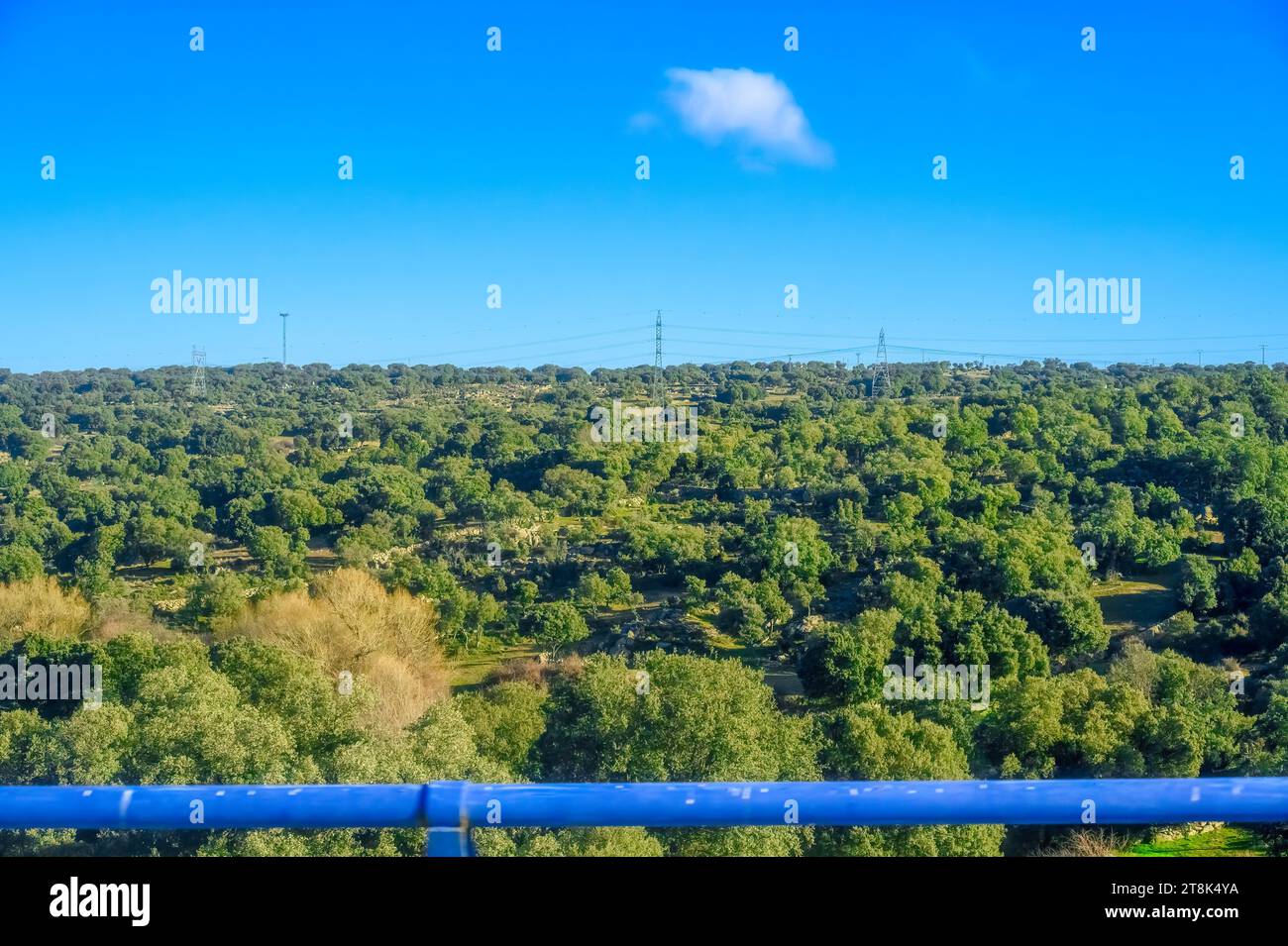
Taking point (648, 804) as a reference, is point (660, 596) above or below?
below

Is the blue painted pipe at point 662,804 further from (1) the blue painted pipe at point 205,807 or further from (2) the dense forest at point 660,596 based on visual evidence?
(2) the dense forest at point 660,596

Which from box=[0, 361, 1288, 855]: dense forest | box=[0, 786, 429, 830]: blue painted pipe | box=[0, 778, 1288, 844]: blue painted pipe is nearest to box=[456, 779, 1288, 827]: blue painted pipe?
box=[0, 778, 1288, 844]: blue painted pipe

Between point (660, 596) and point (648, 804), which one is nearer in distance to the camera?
point (648, 804)

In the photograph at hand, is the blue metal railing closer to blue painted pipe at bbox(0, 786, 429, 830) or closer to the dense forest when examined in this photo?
blue painted pipe at bbox(0, 786, 429, 830)

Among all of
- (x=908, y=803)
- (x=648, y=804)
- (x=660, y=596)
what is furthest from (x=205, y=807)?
(x=660, y=596)

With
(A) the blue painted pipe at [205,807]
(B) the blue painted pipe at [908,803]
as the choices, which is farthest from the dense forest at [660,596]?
(B) the blue painted pipe at [908,803]

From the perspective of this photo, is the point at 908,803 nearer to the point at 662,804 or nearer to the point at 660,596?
the point at 662,804
